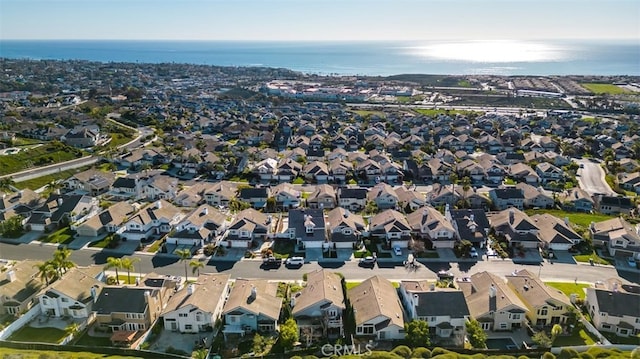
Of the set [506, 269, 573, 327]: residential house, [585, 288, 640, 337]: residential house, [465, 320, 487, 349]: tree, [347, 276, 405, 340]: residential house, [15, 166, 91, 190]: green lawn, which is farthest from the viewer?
[15, 166, 91, 190]: green lawn

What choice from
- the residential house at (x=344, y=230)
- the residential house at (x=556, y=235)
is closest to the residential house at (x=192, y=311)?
the residential house at (x=344, y=230)

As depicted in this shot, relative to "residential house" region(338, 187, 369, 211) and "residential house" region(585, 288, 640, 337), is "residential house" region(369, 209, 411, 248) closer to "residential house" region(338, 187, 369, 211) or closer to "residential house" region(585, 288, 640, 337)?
"residential house" region(338, 187, 369, 211)

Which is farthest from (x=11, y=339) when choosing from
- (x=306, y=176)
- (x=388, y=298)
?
(x=306, y=176)

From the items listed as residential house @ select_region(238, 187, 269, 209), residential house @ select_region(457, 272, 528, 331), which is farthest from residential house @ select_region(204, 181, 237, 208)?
residential house @ select_region(457, 272, 528, 331)

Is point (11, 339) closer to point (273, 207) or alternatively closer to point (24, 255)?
point (24, 255)

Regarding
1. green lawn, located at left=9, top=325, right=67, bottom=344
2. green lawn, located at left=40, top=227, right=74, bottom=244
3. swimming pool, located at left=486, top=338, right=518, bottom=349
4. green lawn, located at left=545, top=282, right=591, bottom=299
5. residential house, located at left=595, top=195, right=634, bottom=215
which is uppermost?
residential house, located at left=595, top=195, right=634, bottom=215

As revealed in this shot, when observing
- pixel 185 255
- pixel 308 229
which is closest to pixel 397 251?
pixel 308 229

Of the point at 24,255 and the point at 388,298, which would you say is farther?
the point at 24,255
